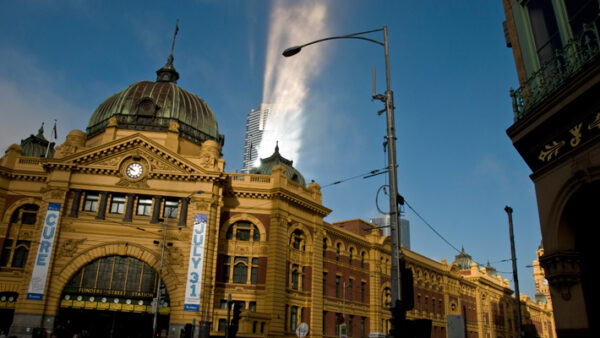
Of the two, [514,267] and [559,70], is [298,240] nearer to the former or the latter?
[514,267]

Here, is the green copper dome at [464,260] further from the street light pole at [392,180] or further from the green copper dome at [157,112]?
the street light pole at [392,180]

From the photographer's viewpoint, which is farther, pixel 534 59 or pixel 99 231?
pixel 99 231

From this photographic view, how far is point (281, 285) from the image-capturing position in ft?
137

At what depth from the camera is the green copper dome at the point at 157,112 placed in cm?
4928

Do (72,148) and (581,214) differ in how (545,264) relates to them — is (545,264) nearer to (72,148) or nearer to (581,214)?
(581,214)

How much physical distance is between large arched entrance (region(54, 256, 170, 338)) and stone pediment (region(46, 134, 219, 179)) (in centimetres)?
765

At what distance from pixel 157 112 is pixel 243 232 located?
55.3 feet

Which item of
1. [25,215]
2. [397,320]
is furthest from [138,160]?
[397,320]

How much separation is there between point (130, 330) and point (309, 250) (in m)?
18.1

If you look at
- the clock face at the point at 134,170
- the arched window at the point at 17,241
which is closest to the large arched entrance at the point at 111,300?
the arched window at the point at 17,241

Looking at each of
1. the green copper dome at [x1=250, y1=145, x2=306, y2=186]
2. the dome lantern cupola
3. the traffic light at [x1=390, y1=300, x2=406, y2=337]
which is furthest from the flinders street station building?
the traffic light at [x1=390, y1=300, x2=406, y2=337]

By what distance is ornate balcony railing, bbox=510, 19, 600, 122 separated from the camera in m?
10.5

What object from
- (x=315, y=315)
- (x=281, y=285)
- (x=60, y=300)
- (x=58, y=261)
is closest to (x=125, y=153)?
(x=58, y=261)

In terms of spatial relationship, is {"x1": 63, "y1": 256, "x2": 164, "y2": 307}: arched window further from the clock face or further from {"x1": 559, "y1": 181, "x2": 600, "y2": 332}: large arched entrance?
{"x1": 559, "y1": 181, "x2": 600, "y2": 332}: large arched entrance
